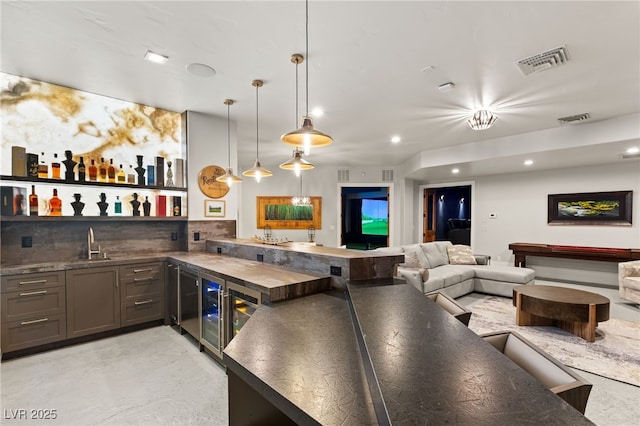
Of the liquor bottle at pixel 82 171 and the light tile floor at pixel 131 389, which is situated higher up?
the liquor bottle at pixel 82 171

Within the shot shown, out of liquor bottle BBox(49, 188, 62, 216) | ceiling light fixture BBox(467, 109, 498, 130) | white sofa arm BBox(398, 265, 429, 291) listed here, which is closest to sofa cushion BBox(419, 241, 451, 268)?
white sofa arm BBox(398, 265, 429, 291)

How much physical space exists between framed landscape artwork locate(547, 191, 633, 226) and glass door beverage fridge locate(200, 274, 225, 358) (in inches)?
284

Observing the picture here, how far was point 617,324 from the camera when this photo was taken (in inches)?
150

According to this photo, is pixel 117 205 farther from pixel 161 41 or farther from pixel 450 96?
pixel 450 96

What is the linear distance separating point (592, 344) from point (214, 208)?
196 inches

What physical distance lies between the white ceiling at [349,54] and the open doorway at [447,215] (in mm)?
4719

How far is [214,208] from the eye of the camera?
174 inches

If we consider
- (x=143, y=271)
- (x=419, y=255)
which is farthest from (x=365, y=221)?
(x=143, y=271)

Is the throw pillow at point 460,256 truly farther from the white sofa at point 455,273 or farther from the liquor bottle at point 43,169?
the liquor bottle at point 43,169

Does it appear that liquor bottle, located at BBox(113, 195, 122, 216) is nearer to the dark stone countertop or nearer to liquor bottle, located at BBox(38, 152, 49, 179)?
liquor bottle, located at BBox(38, 152, 49, 179)

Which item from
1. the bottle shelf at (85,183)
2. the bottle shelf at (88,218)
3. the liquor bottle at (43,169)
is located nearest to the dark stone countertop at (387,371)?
the bottle shelf at (88,218)

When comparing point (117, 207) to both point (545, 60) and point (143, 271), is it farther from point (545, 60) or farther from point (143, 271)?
point (545, 60)

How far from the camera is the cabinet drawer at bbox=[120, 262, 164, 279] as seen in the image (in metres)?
3.42

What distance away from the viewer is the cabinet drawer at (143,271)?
3417mm
